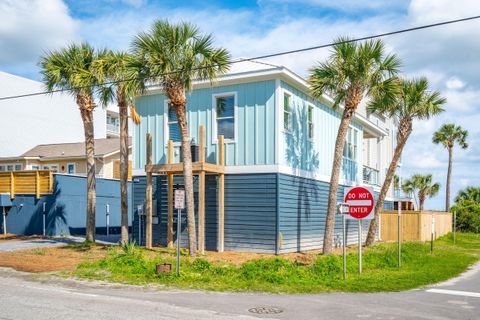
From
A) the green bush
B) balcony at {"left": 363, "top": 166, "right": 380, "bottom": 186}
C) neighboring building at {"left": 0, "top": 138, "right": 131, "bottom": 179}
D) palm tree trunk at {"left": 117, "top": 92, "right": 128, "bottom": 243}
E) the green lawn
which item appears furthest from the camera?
the green bush

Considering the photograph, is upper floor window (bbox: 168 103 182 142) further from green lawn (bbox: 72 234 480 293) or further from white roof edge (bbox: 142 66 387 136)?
green lawn (bbox: 72 234 480 293)

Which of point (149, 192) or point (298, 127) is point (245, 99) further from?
point (149, 192)

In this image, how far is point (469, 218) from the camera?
139ft

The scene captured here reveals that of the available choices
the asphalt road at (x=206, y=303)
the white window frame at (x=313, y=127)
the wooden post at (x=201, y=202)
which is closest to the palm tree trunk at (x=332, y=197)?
the white window frame at (x=313, y=127)

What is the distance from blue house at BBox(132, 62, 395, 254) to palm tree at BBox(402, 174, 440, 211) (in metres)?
30.6

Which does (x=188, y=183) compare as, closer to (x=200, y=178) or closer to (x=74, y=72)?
(x=200, y=178)

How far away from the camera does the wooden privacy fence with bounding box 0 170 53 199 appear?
993 inches

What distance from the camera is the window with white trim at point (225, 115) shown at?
749 inches

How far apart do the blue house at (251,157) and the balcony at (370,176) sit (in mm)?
7151

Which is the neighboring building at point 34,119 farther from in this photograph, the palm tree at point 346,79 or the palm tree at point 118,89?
the palm tree at point 346,79

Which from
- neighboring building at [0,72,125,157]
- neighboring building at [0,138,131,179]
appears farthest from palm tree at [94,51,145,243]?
neighboring building at [0,72,125,157]

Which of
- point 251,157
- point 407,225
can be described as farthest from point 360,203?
point 407,225

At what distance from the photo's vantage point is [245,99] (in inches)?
734

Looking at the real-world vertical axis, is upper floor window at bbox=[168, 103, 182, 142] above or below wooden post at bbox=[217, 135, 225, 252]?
above
